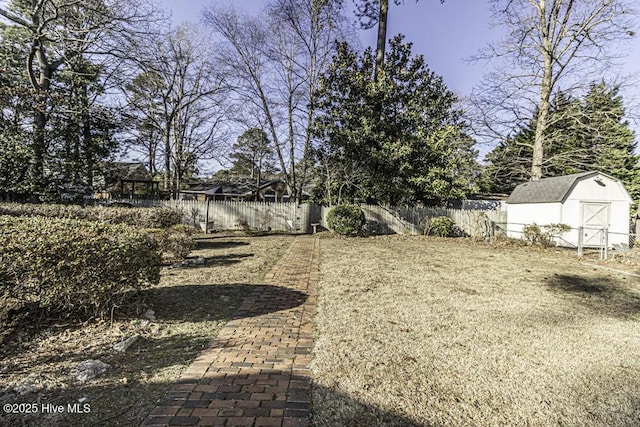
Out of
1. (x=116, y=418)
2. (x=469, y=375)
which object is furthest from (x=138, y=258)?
(x=469, y=375)

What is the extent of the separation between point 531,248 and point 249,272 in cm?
1083

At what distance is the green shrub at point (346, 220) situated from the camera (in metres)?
13.2

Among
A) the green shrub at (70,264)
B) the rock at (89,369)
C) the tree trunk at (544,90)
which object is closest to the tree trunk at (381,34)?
the tree trunk at (544,90)

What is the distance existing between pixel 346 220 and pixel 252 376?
10.8 m

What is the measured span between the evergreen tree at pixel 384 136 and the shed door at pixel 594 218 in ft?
15.3

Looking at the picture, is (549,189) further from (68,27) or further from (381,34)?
(68,27)

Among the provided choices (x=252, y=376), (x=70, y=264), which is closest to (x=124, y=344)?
(x=70, y=264)

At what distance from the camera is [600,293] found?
564 centimetres

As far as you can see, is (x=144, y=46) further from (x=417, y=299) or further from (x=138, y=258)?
(x=417, y=299)

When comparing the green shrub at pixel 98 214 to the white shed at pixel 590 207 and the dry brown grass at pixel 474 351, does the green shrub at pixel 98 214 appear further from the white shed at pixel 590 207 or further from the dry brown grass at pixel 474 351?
the white shed at pixel 590 207

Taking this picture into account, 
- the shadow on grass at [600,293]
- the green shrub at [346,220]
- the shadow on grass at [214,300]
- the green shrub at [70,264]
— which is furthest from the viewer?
the green shrub at [346,220]

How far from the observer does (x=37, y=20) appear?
9867 millimetres

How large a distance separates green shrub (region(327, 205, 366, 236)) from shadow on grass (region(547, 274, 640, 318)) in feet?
24.5

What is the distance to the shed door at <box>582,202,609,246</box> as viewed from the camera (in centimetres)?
1226
